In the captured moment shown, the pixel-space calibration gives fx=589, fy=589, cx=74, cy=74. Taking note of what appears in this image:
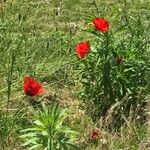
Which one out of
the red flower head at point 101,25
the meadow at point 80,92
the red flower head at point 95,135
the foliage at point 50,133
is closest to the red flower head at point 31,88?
the meadow at point 80,92

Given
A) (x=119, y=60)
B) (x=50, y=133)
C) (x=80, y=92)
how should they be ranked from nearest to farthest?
(x=50, y=133) → (x=119, y=60) → (x=80, y=92)

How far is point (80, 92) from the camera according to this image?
192 inches

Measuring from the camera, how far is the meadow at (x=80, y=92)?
3.80m

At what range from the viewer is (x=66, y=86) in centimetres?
530

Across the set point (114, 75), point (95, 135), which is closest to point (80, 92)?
point (114, 75)

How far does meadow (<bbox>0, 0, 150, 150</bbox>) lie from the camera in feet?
12.5

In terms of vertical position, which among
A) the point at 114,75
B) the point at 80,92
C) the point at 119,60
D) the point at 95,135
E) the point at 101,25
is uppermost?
the point at 101,25

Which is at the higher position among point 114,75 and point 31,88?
point 31,88

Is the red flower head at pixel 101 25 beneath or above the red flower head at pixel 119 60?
above

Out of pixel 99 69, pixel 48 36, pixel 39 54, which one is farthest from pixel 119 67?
pixel 48 36

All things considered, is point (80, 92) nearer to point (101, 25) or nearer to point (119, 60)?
point (119, 60)

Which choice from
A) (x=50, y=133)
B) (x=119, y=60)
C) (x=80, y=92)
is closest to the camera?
(x=50, y=133)

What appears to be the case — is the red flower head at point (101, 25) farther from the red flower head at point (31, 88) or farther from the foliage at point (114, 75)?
the red flower head at point (31, 88)

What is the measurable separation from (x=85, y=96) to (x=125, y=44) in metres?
0.55
